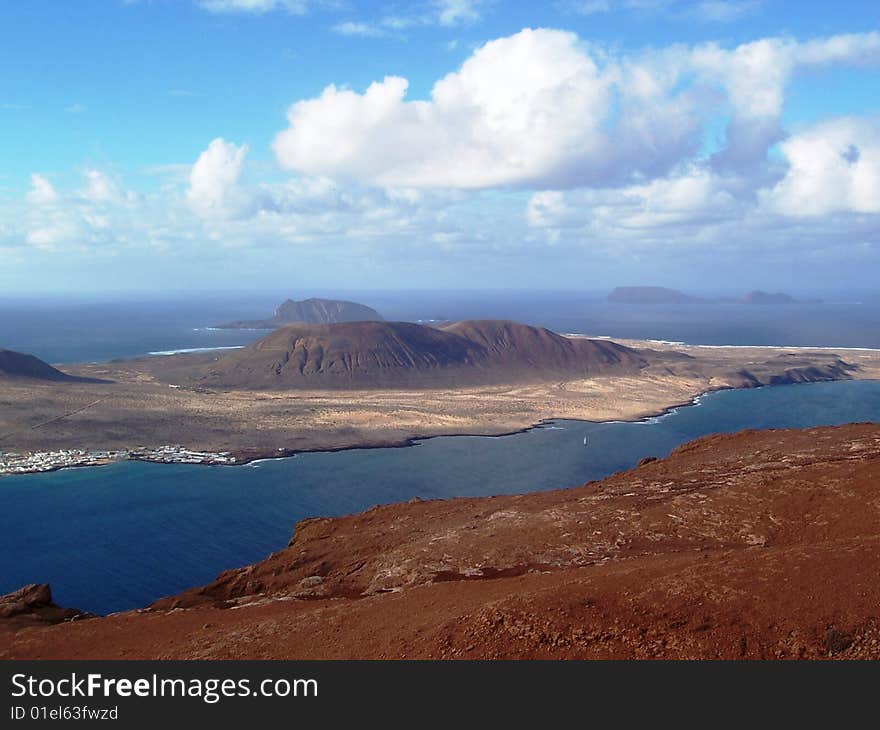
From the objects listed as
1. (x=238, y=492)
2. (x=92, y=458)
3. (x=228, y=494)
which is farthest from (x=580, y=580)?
(x=92, y=458)

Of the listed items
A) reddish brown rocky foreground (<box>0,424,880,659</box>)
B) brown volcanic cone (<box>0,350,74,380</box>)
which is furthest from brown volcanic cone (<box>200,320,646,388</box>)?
reddish brown rocky foreground (<box>0,424,880,659</box>)

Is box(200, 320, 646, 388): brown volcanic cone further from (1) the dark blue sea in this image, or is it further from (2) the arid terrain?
(1) the dark blue sea

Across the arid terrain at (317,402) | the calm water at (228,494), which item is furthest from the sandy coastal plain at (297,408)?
the calm water at (228,494)

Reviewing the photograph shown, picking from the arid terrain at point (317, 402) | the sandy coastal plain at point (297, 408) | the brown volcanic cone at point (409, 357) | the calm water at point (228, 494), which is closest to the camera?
the calm water at point (228, 494)

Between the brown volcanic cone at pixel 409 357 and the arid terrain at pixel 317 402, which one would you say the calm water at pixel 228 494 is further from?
the brown volcanic cone at pixel 409 357

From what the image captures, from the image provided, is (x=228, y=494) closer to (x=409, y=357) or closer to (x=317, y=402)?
(x=317, y=402)

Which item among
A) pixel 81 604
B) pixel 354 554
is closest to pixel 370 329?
pixel 81 604
